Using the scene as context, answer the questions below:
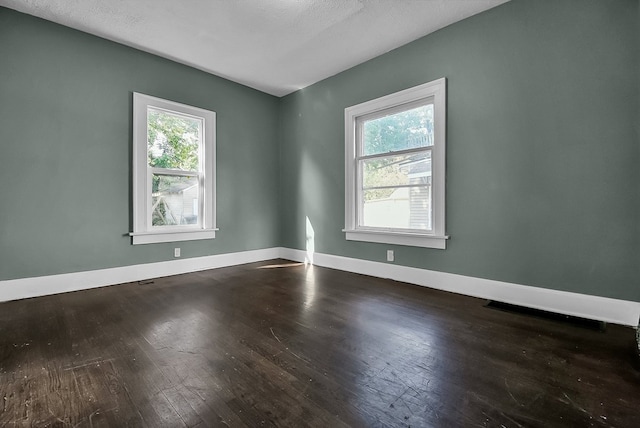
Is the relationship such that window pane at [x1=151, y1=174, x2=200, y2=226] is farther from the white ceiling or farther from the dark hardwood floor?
the white ceiling

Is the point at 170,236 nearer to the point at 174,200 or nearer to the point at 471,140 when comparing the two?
the point at 174,200

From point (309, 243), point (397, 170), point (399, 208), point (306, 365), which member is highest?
point (397, 170)

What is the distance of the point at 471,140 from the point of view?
2945 millimetres

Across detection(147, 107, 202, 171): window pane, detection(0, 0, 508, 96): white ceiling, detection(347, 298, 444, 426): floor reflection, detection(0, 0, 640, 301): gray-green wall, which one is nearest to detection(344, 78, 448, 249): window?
detection(0, 0, 640, 301): gray-green wall

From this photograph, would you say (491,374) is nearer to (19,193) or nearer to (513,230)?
(513,230)

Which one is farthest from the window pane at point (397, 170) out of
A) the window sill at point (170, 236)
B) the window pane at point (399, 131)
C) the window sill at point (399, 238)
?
the window sill at point (170, 236)

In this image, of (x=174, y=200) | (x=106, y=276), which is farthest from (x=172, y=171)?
(x=106, y=276)

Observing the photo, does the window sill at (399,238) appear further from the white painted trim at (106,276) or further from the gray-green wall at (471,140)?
the white painted trim at (106,276)

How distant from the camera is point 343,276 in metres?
3.76

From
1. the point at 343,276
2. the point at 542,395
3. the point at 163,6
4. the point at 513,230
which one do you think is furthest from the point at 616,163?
the point at 163,6

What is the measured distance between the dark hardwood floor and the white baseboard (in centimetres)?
16

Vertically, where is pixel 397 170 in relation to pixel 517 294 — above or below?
above

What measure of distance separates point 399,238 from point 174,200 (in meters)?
2.91

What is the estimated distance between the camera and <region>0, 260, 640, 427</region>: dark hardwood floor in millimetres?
1263
